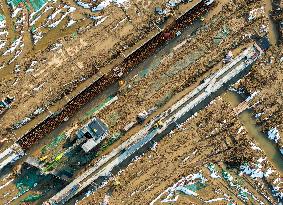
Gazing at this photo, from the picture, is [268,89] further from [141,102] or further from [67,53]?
[67,53]

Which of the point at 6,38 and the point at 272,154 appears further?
the point at 6,38

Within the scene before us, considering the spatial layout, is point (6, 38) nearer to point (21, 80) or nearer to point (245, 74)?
point (21, 80)

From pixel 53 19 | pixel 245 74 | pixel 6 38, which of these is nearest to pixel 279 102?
pixel 245 74

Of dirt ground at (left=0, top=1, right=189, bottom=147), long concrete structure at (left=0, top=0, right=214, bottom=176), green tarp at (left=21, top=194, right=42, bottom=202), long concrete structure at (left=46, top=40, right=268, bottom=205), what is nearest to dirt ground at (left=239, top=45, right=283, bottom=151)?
long concrete structure at (left=46, top=40, right=268, bottom=205)

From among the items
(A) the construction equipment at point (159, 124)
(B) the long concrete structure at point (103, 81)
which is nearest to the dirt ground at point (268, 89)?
(B) the long concrete structure at point (103, 81)

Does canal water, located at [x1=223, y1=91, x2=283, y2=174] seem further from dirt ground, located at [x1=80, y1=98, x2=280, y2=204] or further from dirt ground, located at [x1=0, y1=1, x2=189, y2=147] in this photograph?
dirt ground, located at [x1=0, y1=1, x2=189, y2=147]
